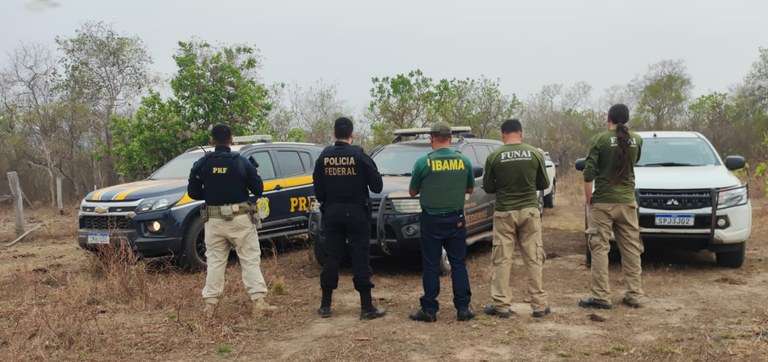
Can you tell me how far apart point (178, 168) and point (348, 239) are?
13.3 feet

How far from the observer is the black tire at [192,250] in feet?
24.0

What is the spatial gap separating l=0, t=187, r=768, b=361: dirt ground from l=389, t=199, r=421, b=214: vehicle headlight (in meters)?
0.83

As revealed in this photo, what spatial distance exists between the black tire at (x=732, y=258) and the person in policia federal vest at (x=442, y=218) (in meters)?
3.69

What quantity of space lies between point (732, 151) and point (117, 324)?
25.8 m

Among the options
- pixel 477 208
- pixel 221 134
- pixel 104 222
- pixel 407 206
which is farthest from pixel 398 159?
pixel 104 222

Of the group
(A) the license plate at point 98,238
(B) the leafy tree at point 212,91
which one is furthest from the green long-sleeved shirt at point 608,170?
(B) the leafy tree at point 212,91

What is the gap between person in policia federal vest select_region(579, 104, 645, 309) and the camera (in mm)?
5461

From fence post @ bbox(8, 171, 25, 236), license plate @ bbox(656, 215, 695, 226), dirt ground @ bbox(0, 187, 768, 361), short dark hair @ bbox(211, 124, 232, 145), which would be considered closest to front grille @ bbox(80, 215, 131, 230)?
dirt ground @ bbox(0, 187, 768, 361)

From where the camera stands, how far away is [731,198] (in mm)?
6605

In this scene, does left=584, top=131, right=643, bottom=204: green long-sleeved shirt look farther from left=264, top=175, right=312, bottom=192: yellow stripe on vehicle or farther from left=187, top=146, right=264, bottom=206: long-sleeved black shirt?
left=264, top=175, right=312, bottom=192: yellow stripe on vehicle

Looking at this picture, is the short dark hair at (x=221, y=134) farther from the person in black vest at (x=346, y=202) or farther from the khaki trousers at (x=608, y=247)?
the khaki trousers at (x=608, y=247)

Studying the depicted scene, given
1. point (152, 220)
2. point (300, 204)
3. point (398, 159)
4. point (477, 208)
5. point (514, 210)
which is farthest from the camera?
point (300, 204)

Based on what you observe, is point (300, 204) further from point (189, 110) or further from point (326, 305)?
point (189, 110)

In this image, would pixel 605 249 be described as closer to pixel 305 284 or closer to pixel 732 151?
pixel 305 284
